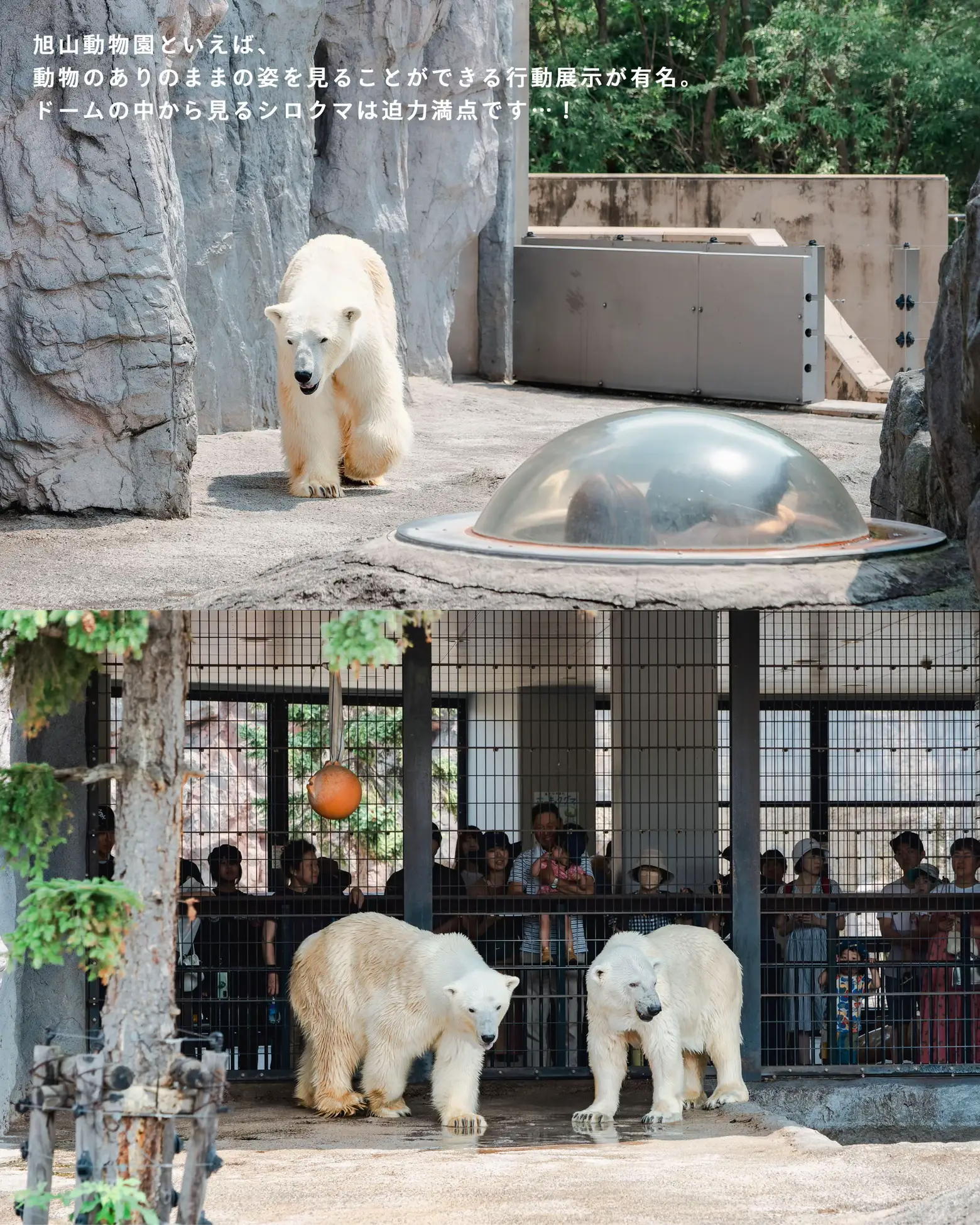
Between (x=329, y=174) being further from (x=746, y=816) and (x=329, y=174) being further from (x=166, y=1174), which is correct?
(x=166, y=1174)

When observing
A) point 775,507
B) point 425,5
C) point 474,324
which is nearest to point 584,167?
point 474,324

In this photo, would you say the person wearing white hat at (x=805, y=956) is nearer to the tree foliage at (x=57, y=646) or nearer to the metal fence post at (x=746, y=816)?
the metal fence post at (x=746, y=816)

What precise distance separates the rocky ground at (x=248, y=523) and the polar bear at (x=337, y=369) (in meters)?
0.25

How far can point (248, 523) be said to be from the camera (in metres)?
10.1

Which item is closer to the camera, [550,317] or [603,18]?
[550,317]

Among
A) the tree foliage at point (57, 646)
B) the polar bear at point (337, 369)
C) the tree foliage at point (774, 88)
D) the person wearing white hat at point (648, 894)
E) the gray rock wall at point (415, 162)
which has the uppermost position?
the tree foliage at point (774, 88)

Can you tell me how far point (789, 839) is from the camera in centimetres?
916

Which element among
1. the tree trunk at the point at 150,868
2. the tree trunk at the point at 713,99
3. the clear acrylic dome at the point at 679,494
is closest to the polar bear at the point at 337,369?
the clear acrylic dome at the point at 679,494

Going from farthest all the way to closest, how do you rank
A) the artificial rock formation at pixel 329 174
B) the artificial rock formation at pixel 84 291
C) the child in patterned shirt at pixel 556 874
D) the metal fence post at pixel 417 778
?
the artificial rock formation at pixel 329 174, the artificial rock formation at pixel 84 291, the child in patterned shirt at pixel 556 874, the metal fence post at pixel 417 778

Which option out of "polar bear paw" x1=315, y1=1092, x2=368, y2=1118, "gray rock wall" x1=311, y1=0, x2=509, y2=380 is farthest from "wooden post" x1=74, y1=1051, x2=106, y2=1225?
"gray rock wall" x1=311, y1=0, x2=509, y2=380

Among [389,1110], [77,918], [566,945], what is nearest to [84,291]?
[566,945]

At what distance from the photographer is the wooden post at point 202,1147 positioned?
349 cm

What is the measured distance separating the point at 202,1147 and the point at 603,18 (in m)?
19.8

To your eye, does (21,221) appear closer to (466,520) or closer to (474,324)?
(466,520)
